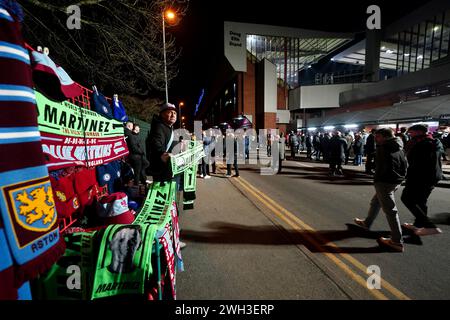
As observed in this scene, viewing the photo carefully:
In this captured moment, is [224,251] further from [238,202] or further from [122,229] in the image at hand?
[238,202]

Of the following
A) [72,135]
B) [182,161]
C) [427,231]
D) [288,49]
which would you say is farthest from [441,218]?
[288,49]

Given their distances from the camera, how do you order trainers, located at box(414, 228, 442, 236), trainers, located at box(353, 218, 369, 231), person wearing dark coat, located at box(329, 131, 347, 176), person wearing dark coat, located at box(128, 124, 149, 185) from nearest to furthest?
trainers, located at box(414, 228, 442, 236)
trainers, located at box(353, 218, 369, 231)
person wearing dark coat, located at box(128, 124, 149, 185)
person wearing dark coat, located at box(329, 131, 347, 176)

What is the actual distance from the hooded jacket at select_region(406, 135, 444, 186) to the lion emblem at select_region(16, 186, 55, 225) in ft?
17.9

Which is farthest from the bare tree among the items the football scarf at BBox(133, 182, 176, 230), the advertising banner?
the football scarf at BBox(133, 182, 176, 230)

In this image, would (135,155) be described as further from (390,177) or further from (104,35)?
(390,177)

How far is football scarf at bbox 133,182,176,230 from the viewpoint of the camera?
284cm

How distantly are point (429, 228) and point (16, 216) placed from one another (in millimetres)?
5738

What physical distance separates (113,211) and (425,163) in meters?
5.25

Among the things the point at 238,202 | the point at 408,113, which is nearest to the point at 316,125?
the point at 408,113

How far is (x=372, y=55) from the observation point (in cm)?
3030

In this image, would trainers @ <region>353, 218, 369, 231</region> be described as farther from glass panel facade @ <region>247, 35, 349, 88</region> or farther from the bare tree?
glass panel facade @ <region>247, 35, 349, 88</region>

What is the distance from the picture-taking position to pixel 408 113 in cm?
1809

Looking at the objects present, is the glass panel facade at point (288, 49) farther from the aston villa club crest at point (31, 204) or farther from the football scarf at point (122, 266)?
the aston villa club crest at point (31, 204)

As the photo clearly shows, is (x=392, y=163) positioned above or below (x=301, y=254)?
above
